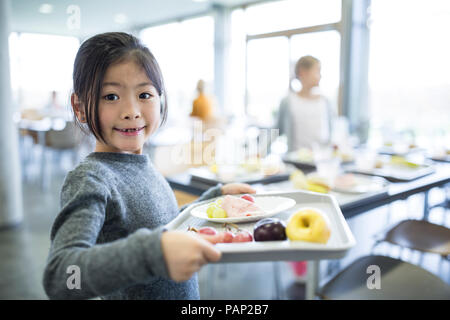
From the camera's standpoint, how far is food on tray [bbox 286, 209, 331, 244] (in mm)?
582

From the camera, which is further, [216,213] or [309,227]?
[216,213]

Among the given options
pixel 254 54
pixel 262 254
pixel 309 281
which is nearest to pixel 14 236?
pixel 309 281

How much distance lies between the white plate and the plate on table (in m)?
0.50

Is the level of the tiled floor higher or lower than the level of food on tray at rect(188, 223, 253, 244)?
lower

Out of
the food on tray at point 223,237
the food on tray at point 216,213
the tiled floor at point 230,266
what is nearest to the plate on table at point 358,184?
the tiled floor at point 230,266


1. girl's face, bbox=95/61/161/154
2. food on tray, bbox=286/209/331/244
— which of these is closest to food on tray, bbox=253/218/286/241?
food on tray, bbox=286/209/331/244

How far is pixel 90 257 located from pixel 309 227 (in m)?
0.33

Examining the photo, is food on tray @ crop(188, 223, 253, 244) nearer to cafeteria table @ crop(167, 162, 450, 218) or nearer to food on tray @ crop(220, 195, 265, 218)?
food on tray @ crop(220, 195, 265, 218)

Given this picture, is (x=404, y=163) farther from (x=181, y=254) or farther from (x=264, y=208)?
(x=181, y=254)

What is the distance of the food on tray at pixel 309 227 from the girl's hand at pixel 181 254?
0.59ft

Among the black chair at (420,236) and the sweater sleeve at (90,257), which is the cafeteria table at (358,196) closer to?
the black chair at (420,236)

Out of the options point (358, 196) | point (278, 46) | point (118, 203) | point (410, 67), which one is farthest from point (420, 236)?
point (278, 46)

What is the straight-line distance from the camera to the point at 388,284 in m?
1.18

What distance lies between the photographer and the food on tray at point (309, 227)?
582mm
